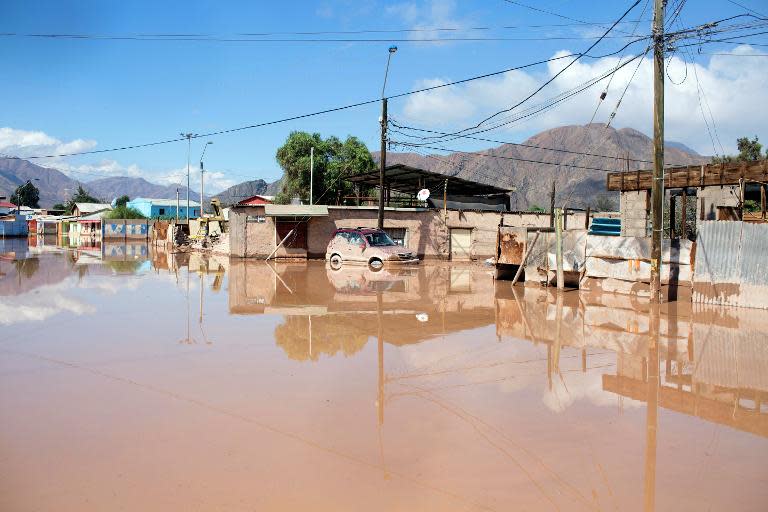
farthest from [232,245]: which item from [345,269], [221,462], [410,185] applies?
[221,462]

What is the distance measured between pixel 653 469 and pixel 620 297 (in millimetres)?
10859

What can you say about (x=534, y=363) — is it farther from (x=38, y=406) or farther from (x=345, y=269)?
(x=345, y=269)

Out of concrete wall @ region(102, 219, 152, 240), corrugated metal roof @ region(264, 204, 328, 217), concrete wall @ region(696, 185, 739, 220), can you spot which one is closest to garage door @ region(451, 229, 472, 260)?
corrugated metal roof @ region(264, 204, 328, 217)

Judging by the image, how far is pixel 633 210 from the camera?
19969mm

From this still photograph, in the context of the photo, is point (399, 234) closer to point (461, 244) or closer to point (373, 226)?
point (373, 226)

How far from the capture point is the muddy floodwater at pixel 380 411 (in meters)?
3.83

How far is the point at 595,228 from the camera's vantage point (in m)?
15.8

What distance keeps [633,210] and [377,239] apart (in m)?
10.4

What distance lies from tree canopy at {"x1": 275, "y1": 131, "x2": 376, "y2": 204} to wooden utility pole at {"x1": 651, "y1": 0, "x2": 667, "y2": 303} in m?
44.3

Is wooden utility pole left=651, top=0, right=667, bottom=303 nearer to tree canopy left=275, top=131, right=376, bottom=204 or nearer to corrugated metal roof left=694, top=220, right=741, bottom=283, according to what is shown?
corrugated metal roof left=694, top=220, right=741, bottom=283

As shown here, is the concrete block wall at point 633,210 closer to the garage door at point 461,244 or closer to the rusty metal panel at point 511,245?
the rusty metal panel at point 511,245

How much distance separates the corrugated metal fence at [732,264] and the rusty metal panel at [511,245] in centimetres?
496

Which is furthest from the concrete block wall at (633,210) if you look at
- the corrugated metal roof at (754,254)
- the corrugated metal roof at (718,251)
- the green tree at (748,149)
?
the green tree at (748,149)

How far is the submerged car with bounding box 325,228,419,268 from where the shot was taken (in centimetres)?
2308
